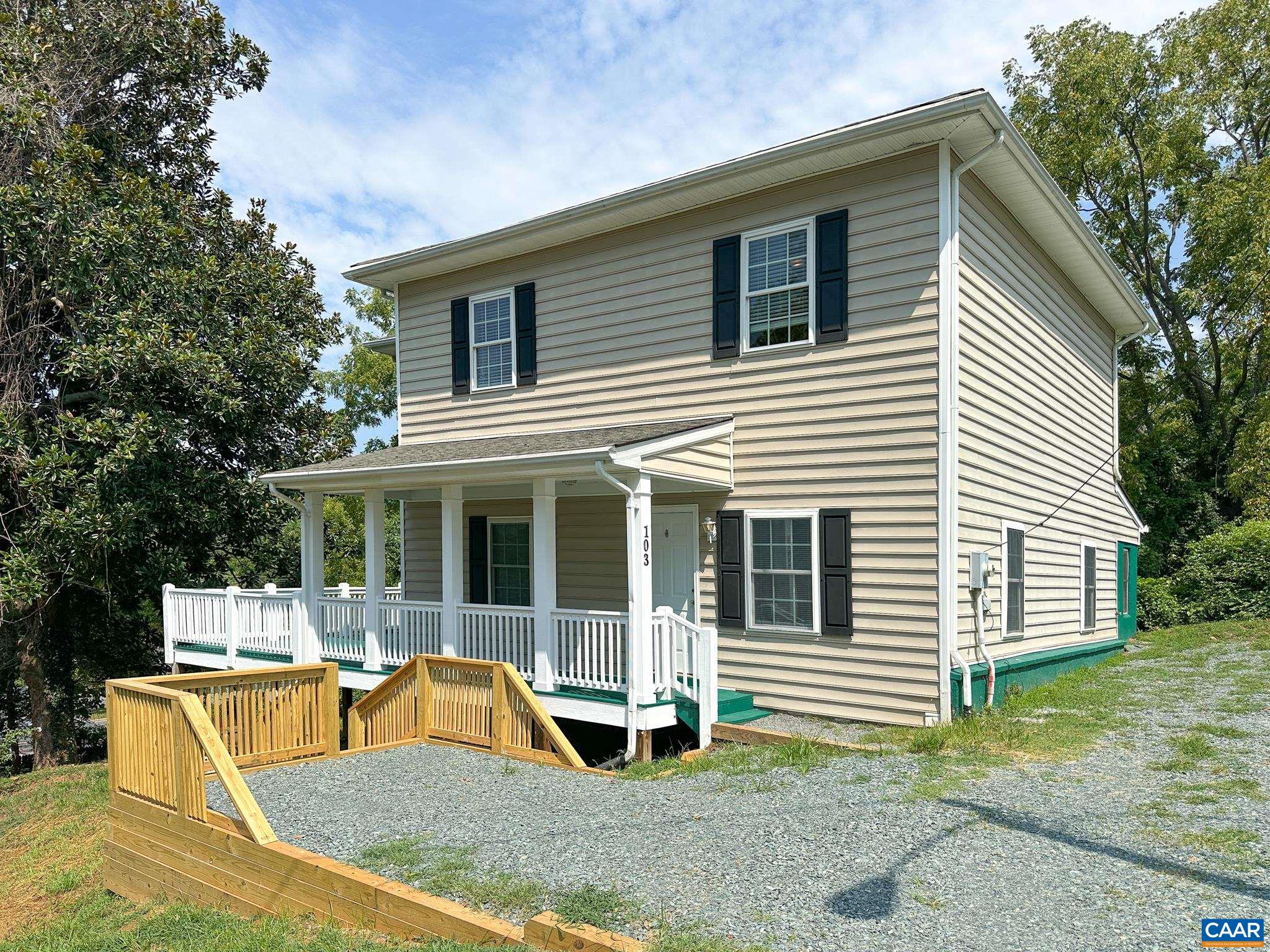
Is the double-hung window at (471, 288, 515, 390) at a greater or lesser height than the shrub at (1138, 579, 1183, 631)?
greater

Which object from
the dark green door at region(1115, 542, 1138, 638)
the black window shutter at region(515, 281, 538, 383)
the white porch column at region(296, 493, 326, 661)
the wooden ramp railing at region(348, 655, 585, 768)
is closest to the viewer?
the wooden ramp railing at region(348, 655, 585, 768)

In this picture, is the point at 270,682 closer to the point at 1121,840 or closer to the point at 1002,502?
the point at 1121,840

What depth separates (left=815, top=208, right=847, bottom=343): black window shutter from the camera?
9.59m

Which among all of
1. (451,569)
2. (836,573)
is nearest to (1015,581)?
(836,573)

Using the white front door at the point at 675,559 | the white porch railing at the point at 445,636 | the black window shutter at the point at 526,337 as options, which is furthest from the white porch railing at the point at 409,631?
the black window shutter at the point at 526,337

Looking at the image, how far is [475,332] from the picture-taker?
13188 millimetres

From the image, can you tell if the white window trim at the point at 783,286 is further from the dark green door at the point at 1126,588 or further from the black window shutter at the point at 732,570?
the dark green door at the point at 1126,588

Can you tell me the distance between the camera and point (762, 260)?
10.2 meters

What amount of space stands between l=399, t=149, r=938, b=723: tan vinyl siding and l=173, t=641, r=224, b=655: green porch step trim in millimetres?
5640

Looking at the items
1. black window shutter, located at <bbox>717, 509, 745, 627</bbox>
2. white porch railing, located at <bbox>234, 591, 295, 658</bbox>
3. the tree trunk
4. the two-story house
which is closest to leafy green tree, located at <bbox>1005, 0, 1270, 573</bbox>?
the two-story house

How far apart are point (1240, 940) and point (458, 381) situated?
11.4 metres

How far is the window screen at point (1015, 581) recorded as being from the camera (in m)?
10.4

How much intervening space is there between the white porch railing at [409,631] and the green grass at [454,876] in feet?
Answer: 15.9

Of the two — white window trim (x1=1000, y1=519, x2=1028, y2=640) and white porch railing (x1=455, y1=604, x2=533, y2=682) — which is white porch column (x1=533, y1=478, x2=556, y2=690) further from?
white window trim (x1=1000, y1=519, x2=1028, y2=640)
